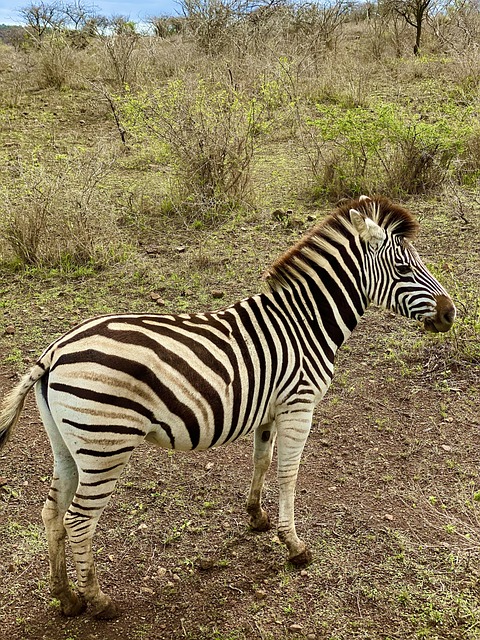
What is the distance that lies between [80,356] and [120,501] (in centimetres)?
147

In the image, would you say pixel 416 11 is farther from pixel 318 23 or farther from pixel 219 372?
pixel 219 372

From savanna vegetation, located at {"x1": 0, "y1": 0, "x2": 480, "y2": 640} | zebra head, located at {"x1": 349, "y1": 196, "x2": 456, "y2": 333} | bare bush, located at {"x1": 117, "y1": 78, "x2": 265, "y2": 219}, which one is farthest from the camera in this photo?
bare bush, located at {"x1": 117, "y1": 78, "x2": 265, "y2": 219}

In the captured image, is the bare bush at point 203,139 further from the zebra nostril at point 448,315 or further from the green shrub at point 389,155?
the zebra nostril at point 448,315

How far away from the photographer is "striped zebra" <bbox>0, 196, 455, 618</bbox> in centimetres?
255

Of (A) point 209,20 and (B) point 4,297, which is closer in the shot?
(B) point 4,297

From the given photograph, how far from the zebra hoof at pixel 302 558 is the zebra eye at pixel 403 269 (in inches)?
61.8

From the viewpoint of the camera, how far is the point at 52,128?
11445 millimetres

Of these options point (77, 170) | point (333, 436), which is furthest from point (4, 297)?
point (333, 436)

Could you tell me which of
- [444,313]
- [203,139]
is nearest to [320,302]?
[444,313]

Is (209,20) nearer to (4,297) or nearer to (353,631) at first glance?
(4,297)

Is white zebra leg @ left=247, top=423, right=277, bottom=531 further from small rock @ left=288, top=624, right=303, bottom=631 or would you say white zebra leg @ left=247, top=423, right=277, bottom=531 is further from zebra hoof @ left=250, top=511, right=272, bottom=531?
small rock @ left=288, top=624, right=303, bottom=631

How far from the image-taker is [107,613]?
9.31ft

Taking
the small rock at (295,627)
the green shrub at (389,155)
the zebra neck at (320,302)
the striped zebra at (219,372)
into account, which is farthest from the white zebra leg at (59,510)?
the green shrub at (389,155)

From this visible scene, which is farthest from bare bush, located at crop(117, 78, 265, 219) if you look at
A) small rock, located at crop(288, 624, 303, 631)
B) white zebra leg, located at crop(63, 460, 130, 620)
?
small rock, located at crop(288, 624, 303, 631)
